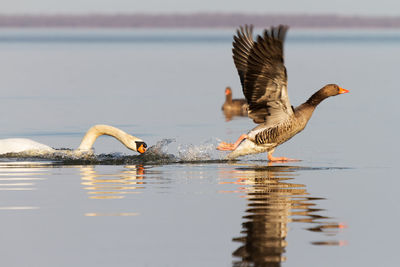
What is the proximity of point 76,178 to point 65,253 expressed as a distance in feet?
18.6

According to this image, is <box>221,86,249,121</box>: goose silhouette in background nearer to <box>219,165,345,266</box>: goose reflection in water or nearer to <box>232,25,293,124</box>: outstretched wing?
<box>232,25,293,124</box>: outstretched wing

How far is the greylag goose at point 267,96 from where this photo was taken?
1579cm

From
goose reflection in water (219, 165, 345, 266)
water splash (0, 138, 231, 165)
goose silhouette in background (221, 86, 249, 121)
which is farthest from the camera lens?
goose silhouette in background (221, 86, 249, 121)

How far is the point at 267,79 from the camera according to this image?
643 inches

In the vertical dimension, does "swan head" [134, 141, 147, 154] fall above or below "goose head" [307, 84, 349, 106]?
below

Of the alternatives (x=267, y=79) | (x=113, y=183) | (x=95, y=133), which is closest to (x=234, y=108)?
(x=95, y=133)

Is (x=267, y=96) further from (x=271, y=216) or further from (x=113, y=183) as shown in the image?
(x=271, y=216)

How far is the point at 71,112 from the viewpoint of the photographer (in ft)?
97.3

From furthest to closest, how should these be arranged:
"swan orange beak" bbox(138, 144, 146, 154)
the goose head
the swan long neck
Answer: the swan long neck, "swan orange beak" bbox(138, 144, 146, 154), the goose head

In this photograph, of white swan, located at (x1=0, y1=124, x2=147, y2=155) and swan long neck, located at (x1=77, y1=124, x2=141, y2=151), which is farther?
swan long neck, located at (x1=77, y1=124, x2=141, y2=151)

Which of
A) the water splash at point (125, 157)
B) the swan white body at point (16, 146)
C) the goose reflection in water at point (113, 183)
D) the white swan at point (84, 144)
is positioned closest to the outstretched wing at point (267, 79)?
the water splash at point (125, 157)

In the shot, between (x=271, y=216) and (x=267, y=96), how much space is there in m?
4.85

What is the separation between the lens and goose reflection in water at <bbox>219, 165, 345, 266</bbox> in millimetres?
10258

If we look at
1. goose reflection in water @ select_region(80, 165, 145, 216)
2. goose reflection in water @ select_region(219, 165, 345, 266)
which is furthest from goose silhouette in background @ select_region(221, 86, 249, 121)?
goose reflection in water @ select_region(219, 165, 345, 266)
